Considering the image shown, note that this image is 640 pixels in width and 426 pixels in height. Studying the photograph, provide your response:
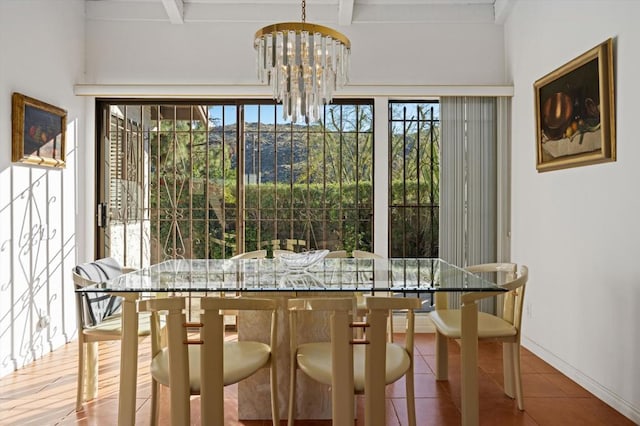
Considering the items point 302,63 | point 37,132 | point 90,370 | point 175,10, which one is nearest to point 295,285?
point 302,63

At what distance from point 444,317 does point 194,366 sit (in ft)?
5.21

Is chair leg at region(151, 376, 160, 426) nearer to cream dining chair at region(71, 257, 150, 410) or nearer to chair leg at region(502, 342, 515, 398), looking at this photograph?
cream dining chair at region(71, 257, 150, 410)

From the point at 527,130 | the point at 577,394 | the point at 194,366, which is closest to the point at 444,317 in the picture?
the point at 577,394

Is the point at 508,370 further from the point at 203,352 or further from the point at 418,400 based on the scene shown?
the point at 203,352

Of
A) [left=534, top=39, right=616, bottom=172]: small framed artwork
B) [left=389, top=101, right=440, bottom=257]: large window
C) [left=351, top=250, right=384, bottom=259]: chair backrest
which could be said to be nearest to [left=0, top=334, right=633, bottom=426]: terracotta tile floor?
[left=351, top=250, right=384, bottom=259]: chair backrest

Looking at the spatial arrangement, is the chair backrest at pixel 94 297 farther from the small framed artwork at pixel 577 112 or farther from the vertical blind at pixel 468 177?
the small framed artwork at pixel 577 112

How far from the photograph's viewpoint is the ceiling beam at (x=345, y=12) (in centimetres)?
418

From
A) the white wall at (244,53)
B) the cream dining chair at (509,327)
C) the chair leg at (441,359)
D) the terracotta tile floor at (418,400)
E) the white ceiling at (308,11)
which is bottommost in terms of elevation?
the terracotta tile floor at (418,400)

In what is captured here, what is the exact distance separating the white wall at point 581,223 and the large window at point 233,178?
4.41ft

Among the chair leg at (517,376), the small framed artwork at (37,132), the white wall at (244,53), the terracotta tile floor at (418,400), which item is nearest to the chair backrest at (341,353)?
the terracotta tile floor at (418,400)

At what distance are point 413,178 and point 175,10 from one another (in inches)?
100.0

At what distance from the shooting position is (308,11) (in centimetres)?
447

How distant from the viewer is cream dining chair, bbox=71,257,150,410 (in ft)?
8.95

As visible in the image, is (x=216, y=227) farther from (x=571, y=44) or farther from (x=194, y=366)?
(x=571, y=44)
